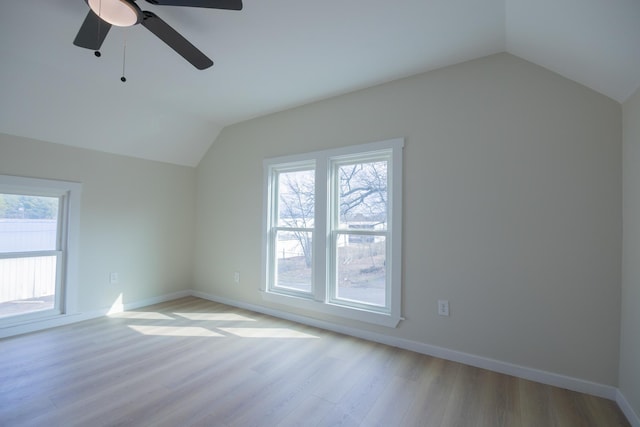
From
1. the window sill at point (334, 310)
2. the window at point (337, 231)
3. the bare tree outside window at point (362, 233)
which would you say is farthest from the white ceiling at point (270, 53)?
the window sill at point (334, 310)

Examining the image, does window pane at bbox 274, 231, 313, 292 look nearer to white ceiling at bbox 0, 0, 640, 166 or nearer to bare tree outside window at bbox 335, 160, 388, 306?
bare tree outside window at bbox 335, 160, 388, 306

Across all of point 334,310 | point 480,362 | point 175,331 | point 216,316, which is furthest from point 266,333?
point 480,362

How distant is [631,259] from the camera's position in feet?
6.00

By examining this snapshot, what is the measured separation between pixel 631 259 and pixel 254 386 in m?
2.65

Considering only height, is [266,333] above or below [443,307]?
below

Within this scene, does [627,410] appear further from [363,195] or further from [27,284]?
[27,284]

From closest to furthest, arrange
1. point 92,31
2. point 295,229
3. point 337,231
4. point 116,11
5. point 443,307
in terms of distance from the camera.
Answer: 1. point 116,11
2. point 92,31
3. point 443,307
4. point 337,231
5. point 295,229

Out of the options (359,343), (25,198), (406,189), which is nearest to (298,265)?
(359,343)

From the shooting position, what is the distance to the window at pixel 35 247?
2984mm

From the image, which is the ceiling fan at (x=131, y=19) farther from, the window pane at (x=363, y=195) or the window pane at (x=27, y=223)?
the window pane at (x=27, y=223)

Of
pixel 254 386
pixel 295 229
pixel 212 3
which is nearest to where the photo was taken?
pixel 212 3

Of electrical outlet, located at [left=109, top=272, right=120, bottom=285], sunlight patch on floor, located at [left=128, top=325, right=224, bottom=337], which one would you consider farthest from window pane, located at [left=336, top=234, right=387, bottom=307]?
electrical outlet, located at [left=109, top=272, right=120, bottom=285]

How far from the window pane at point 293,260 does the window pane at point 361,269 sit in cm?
43

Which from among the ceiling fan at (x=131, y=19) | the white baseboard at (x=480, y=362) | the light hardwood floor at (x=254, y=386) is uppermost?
the ceiling fan at (x=131, y=19)
